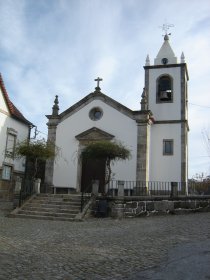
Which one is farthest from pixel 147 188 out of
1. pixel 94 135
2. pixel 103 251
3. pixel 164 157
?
pixel 103 251

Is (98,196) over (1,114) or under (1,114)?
under

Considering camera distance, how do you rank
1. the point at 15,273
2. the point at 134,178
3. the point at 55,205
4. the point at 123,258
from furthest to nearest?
the point at 134,178 < the point at 55,205 < the point at 123,258 < the point at 15,273

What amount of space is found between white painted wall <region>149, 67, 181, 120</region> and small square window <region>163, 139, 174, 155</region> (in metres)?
1.51

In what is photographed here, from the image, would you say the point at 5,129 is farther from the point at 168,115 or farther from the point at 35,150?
the point at 168,115

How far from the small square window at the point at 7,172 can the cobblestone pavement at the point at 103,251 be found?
11.8 m

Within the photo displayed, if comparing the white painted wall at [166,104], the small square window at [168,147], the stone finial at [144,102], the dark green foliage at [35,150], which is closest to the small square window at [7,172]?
the dark green foliage at [35,150]

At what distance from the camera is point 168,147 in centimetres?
2169

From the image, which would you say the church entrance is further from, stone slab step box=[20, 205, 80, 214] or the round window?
stone slab step box=[20, 205, 80, 214]

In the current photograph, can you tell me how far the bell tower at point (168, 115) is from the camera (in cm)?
2122

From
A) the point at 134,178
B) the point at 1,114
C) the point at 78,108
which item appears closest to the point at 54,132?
the point at 78,108

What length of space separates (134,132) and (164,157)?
7.94ft

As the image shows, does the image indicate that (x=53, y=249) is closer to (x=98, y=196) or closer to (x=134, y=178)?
(x=98, y=196)

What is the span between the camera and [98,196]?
50.6ft

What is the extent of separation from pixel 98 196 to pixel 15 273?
9.65 m
